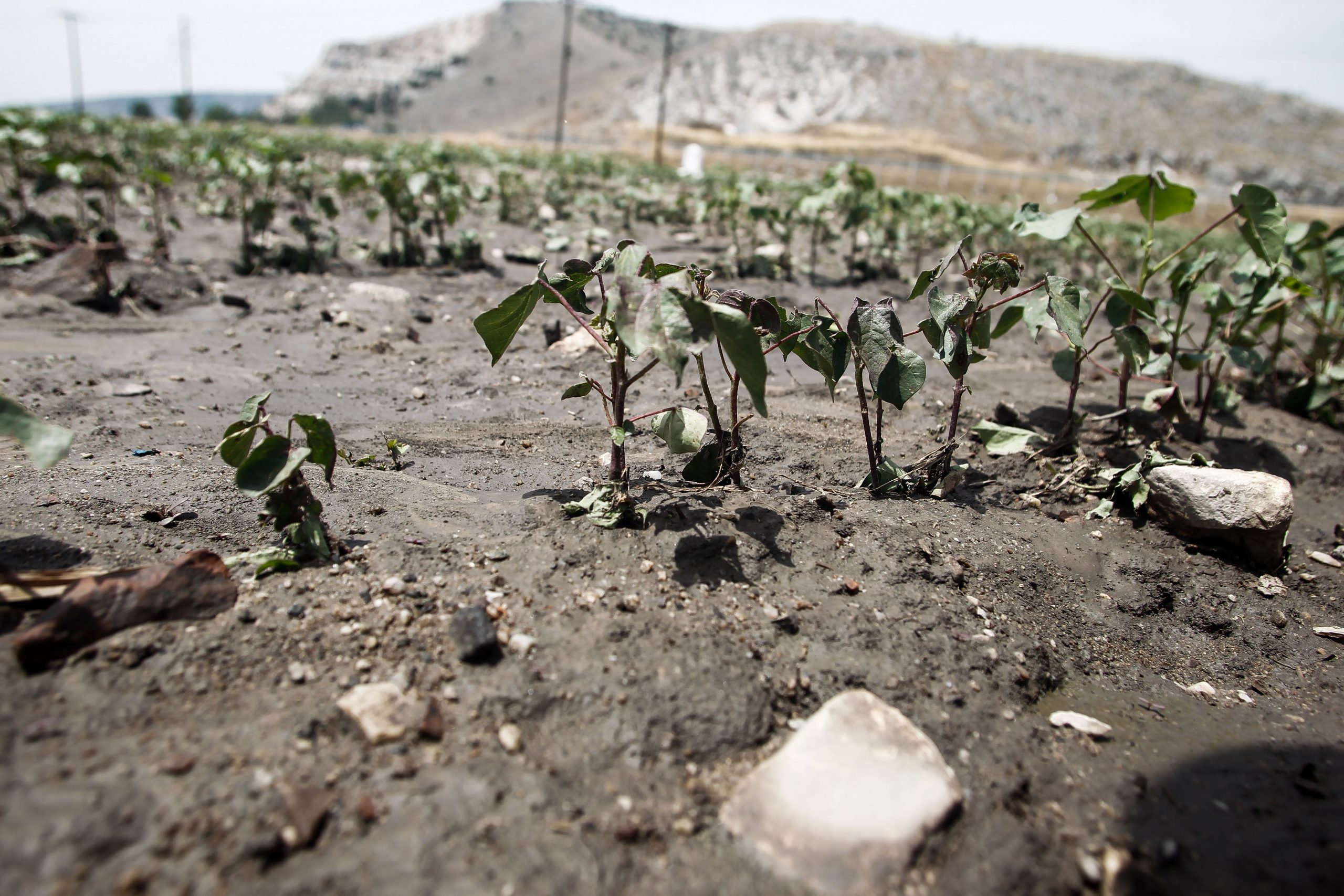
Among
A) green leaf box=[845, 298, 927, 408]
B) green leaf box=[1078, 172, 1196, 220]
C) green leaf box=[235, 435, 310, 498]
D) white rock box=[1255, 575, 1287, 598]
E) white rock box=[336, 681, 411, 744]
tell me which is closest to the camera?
white rock box=[336, 681, 411, 744]

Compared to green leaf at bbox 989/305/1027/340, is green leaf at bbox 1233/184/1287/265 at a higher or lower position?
higher

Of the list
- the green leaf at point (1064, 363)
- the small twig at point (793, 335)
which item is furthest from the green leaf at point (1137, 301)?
the small twig at point (793, 335)

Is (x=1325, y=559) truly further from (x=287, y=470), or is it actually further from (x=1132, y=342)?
(x=287, y=470)

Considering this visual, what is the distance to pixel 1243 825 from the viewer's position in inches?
61.6

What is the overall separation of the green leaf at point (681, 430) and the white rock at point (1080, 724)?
1.14 m

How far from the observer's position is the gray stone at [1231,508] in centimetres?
270

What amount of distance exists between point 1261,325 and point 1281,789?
3495 mm

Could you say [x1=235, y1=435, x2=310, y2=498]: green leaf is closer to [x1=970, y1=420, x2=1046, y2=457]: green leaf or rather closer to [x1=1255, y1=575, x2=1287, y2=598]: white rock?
[x1=970, y1=420, x2=1046, y2=457]: green leaf

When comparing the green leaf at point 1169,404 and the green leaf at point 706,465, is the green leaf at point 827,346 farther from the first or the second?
the green leaf at point 1169,404

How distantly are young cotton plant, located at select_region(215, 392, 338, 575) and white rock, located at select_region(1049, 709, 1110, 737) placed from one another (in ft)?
6.11

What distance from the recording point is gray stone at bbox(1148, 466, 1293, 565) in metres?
2.70

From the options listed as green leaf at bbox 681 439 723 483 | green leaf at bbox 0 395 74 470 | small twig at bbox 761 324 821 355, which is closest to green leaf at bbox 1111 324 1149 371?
small twig at bbox 761 324 821 355

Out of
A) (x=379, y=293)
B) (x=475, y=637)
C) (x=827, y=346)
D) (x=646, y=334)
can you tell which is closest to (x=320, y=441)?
(x=475, y=637)

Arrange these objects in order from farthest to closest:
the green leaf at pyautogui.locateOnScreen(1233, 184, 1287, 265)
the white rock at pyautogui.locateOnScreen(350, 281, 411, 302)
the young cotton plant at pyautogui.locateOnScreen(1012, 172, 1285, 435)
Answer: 1. the white rock at pyautogui.locateOnScreen(350, 281, 411, 302)
2. the green leaf at pyautogui.locateOnScreen(1233, 184, 1287, 265)
3. the young cotton plant at pyautogui.locateOnScreen(1012, 172, 1285, 435)
